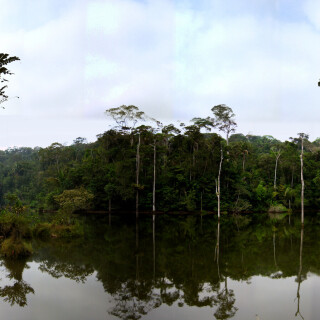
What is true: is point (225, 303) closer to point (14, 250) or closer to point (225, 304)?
point (225, 304)

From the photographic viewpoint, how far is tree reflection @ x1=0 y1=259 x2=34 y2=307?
6.83m

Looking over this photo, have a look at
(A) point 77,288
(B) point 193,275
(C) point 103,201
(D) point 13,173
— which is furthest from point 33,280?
(D) point 13,173

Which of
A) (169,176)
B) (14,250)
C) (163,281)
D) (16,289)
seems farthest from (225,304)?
(169,176)

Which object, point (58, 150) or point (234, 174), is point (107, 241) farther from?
point (58, 150)

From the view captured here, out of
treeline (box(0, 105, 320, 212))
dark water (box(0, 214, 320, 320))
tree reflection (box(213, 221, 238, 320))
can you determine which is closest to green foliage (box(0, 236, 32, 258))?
dark water (box(0, 214, 320, 320))

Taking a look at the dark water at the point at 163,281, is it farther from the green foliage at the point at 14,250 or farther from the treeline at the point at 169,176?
the treeline at the point at 169,176

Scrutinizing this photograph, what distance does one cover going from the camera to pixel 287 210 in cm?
3088

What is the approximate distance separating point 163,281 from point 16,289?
3.67 meters

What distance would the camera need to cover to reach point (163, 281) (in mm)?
7863

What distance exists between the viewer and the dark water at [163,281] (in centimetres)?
621

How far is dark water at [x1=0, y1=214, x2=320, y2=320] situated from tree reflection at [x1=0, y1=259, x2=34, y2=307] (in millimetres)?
22

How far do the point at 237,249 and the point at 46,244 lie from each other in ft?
26.0

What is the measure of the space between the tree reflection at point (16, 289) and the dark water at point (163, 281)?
2 cm

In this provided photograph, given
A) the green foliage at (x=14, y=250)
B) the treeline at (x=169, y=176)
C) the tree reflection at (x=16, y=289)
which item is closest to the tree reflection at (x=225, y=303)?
the tree reflection at (x=16, y=289)
